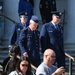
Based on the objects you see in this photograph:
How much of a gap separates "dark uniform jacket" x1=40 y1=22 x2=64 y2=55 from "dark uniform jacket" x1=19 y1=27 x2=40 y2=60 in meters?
0.16

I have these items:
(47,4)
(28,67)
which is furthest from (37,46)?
(47,4)

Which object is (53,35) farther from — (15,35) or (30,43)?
(15,35)

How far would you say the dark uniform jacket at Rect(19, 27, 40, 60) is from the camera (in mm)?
8820

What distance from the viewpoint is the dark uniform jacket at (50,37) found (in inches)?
354

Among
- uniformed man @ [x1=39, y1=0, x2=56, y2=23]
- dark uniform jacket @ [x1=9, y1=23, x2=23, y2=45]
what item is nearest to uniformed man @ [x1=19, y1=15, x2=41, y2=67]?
dark uniform jacket @ [x1=9, y1=23, x2=23, y2=45]

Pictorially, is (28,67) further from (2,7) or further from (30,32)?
(2,7)

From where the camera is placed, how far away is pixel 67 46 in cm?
1307

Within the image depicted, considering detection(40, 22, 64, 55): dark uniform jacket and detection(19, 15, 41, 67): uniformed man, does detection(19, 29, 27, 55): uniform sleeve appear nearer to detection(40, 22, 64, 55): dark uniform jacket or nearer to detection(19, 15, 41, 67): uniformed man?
detection(19, 15, 41, 67): uniformed man

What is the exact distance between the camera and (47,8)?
41.9ft

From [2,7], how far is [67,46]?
88.6 inches

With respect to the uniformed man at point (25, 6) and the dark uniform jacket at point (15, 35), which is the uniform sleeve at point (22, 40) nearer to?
the dark uniform jacket at point (15, 35)

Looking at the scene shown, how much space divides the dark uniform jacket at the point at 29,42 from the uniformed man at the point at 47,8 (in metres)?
3.83

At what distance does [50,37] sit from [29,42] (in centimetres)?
47

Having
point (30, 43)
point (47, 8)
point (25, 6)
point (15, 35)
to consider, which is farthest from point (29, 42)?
point (47, 8)
